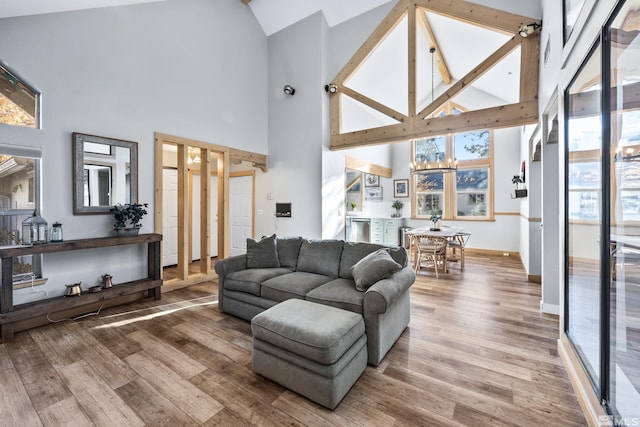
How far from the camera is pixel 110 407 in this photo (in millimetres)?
1708

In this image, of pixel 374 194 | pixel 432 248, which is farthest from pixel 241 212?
pixel 374 194

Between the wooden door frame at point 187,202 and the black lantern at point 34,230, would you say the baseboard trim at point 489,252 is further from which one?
the black lantern at point 34,230

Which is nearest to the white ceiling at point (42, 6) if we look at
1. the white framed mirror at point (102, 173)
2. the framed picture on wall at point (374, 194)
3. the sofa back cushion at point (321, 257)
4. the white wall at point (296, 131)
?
the white framed mirror at point (102, 173)

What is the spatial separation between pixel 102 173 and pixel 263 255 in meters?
2.30

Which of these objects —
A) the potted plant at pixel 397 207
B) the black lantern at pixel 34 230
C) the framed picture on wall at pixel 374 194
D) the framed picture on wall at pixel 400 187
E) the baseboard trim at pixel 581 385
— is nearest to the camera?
the baseboard trim at pixel 581 385

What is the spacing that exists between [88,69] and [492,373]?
5233 mm

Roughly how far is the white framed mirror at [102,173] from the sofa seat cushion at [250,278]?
1.87 metres

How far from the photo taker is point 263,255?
3395mm

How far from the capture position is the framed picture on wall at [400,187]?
8.04 m

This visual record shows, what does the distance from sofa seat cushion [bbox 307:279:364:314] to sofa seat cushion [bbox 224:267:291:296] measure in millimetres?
674

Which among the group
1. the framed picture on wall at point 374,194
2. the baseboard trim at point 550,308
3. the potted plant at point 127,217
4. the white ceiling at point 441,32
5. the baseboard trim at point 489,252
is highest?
the white ceiling at point 441,32

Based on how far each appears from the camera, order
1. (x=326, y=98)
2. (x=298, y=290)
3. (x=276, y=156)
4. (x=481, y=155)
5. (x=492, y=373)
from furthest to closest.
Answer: (x=481, y=155), (x=276, y=156), (x=326, y=98), (x=298, y=290), (x=492, y=373)

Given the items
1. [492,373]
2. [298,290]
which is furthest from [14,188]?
[492,373]

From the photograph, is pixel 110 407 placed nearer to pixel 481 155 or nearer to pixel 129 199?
pixel 129 199
